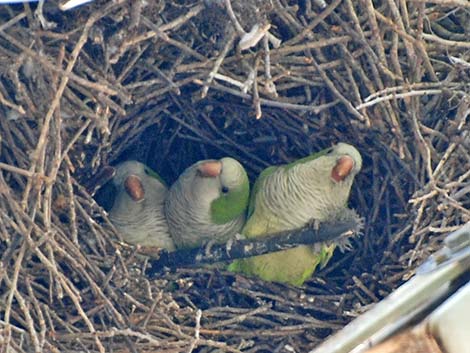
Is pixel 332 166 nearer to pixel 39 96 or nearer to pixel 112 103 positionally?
pixel 112 103

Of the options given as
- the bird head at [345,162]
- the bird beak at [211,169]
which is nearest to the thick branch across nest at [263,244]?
the bird head at [345,162]

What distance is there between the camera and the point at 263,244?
3088 mm

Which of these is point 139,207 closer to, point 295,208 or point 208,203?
point 208,203

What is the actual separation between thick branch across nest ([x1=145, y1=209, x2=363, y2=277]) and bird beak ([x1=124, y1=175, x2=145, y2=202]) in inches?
8.1

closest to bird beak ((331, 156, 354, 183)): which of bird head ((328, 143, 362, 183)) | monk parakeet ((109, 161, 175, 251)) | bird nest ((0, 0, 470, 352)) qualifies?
bird head ((328, 143, 362, 183))

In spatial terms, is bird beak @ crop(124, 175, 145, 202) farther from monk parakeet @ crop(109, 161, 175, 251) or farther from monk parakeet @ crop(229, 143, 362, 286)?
monk parakeet @ crop(229, 143, 362, 286)

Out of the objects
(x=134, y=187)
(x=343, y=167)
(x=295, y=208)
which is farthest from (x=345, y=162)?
(x=134, y=187)

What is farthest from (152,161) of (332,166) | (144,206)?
(332,166)

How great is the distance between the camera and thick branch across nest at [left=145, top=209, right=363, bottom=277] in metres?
3.02

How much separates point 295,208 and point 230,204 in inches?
9.5

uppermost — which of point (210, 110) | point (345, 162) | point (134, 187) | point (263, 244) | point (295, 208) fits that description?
point (210, 110)

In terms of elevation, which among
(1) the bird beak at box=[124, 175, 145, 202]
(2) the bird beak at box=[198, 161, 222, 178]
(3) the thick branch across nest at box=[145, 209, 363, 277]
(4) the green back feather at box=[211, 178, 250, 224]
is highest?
(2) the bird beak at box=[198, 161, 222, 178]

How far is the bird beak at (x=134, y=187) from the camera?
3154 mm

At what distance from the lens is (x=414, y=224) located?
282 cm
